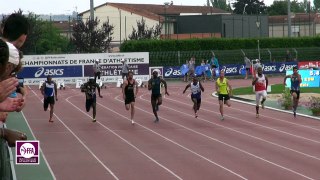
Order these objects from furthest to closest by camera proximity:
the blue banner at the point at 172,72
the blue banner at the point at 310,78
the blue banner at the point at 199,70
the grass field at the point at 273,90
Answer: the blue banner at the point at 172,72 → the blue banner at the point at 199,70 → the grass field at the point at 273,90 → the blue banner at the point at 310,78

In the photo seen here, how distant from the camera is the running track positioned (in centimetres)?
1541

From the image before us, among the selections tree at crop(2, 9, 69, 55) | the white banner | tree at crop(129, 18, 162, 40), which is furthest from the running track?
tree at crop(2, 9, 69, 55)

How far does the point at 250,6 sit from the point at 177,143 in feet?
329

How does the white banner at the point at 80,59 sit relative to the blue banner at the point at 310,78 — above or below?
above

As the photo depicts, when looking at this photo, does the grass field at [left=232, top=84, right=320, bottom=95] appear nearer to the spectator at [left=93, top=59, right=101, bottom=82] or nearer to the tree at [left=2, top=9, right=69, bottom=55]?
the spectator at [left=93, top=59, right=101, bottom=82]

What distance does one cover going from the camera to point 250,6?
118062 mm

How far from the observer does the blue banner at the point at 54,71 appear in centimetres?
4197

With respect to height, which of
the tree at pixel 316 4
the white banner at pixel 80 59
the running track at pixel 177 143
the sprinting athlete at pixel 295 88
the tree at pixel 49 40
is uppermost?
the tree at pixel 316 4

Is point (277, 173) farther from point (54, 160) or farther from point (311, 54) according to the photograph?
point (311, 54)

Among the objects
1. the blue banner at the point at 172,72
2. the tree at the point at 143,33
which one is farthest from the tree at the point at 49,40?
the blue banner at the point at 172,72

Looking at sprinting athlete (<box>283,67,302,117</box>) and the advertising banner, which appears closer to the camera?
sprinting athlete (<box>283,67,302,117</box>)

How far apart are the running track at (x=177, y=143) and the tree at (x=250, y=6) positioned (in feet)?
290

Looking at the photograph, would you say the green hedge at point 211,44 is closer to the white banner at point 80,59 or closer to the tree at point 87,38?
the tree at point 87,38

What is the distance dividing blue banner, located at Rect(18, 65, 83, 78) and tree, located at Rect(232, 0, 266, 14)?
7608cm
